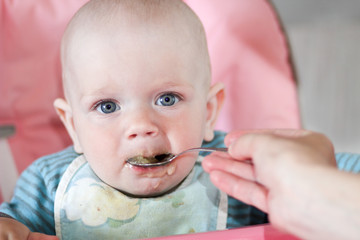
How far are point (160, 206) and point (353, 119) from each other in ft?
2.16

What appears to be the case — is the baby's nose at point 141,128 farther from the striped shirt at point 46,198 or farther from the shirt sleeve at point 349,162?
the shirt sleeve at point 349,162

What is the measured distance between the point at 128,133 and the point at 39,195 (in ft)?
0.62

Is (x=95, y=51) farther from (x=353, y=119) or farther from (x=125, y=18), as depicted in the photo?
(x=353, y=119)

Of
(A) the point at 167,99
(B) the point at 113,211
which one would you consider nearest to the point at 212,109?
(A) the point at 167,99

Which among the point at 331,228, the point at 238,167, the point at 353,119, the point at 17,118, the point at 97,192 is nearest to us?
the point at 331,228

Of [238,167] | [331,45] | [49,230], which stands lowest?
[49,230]

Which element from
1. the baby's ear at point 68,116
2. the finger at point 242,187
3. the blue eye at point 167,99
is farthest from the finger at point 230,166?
the baby's ear at point 68,116

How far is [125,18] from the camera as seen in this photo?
1.93ft

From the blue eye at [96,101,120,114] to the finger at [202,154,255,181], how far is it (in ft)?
0.49

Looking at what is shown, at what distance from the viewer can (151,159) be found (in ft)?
1.97

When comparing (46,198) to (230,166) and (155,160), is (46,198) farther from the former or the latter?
(230,166)

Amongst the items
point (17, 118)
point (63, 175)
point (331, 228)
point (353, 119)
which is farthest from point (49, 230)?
point (353, 119)

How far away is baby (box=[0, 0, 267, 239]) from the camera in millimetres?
584

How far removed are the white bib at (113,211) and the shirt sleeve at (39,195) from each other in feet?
0.05
